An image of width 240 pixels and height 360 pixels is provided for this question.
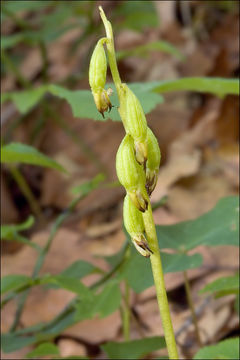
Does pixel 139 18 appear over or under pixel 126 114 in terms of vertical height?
under

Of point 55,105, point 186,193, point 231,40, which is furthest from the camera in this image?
point 231,40

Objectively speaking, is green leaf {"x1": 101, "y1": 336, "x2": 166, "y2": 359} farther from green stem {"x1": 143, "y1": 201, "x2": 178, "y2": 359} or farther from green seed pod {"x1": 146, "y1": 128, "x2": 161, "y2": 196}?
green seed pod {"x1": 146, "y1": 128, "x2": 161, "y2": 196}

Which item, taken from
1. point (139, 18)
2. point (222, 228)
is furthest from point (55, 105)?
point (222, 228)

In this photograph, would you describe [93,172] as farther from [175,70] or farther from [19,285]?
[19,285]

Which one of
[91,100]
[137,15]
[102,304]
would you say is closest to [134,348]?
[102,304]

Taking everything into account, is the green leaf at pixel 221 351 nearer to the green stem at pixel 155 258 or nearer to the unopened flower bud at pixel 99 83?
the green stem at pixel 155 258

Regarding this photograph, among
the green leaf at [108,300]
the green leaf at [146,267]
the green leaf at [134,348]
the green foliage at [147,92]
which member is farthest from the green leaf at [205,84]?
the green leaf at [134,348]

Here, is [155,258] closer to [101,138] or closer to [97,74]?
[97,74]
